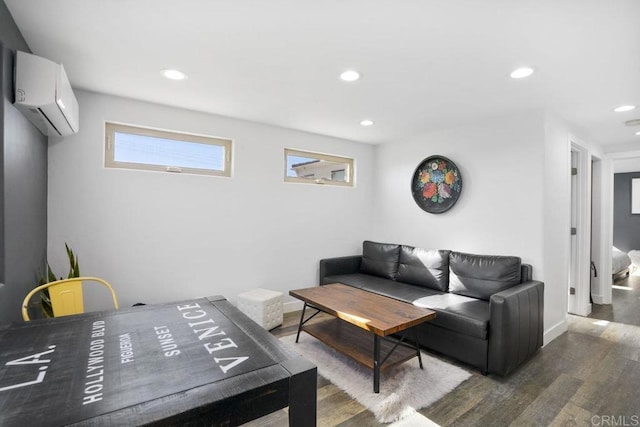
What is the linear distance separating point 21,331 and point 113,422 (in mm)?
1045

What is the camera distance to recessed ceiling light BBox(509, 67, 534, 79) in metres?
2.19

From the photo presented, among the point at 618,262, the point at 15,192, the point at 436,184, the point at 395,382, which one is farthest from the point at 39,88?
the point at 618,262

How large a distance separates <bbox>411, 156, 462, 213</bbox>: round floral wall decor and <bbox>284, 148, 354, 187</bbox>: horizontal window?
1021 millimetres

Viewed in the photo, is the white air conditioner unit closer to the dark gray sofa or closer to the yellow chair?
the yellow chair

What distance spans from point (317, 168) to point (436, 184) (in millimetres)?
1612

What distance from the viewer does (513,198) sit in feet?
10.4

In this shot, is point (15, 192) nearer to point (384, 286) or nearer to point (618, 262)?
point (384, 286)

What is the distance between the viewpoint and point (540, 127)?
2.98 meters

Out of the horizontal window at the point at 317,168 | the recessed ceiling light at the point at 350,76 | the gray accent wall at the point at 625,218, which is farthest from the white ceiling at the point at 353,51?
the gray accent wall at the point at 625,218

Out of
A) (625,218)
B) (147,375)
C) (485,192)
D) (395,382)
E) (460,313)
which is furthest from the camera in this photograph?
(625,218)

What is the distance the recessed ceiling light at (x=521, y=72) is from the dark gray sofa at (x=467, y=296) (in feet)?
5.43

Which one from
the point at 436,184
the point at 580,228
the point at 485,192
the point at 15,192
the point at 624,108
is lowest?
the point at 580,228

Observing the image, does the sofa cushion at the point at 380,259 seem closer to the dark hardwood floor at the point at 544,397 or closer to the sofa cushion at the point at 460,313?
the sofa cushion at the point at 460,313

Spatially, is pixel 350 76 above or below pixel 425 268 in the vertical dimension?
above
